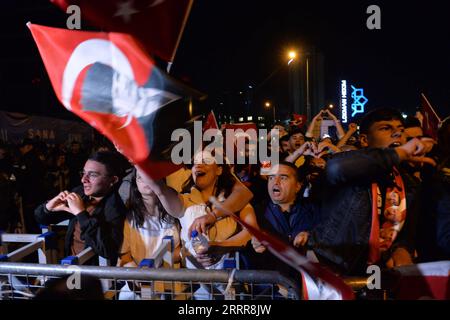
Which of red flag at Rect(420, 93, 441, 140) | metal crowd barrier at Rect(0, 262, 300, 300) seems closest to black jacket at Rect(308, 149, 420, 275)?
metal crowd barrier at Rect(0, 262, 300, 300)

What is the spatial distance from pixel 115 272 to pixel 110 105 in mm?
1032

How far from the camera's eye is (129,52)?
2.56 meters

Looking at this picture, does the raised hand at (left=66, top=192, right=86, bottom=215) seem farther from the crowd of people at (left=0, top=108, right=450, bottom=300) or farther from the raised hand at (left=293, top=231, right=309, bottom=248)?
the raised hand at (left=293, top=231, right=309, bottom=248)

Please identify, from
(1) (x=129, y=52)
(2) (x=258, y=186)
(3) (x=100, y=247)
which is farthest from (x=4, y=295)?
(2) (x=258, y=186)

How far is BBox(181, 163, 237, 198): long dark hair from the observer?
3260mm

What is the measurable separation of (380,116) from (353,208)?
0.73 m

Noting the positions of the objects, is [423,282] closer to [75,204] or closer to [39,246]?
[75,204]

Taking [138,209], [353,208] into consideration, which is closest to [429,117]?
[353,208]

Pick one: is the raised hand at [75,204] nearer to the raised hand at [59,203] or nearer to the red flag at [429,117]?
the raised hand at [59,203]

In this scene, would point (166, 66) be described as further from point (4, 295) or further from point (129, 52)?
point (4, 295)

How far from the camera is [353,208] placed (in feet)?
8.02

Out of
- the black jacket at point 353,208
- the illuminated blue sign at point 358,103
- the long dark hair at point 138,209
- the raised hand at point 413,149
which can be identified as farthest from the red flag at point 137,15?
the illuminated blue sign at point 358,103

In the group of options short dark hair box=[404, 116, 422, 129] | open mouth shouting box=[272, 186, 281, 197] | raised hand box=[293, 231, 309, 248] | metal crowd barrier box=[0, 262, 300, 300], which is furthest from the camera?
short dark hair box=[404, 116, 422, 129]

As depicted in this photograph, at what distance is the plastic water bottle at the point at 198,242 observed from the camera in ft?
9.79
